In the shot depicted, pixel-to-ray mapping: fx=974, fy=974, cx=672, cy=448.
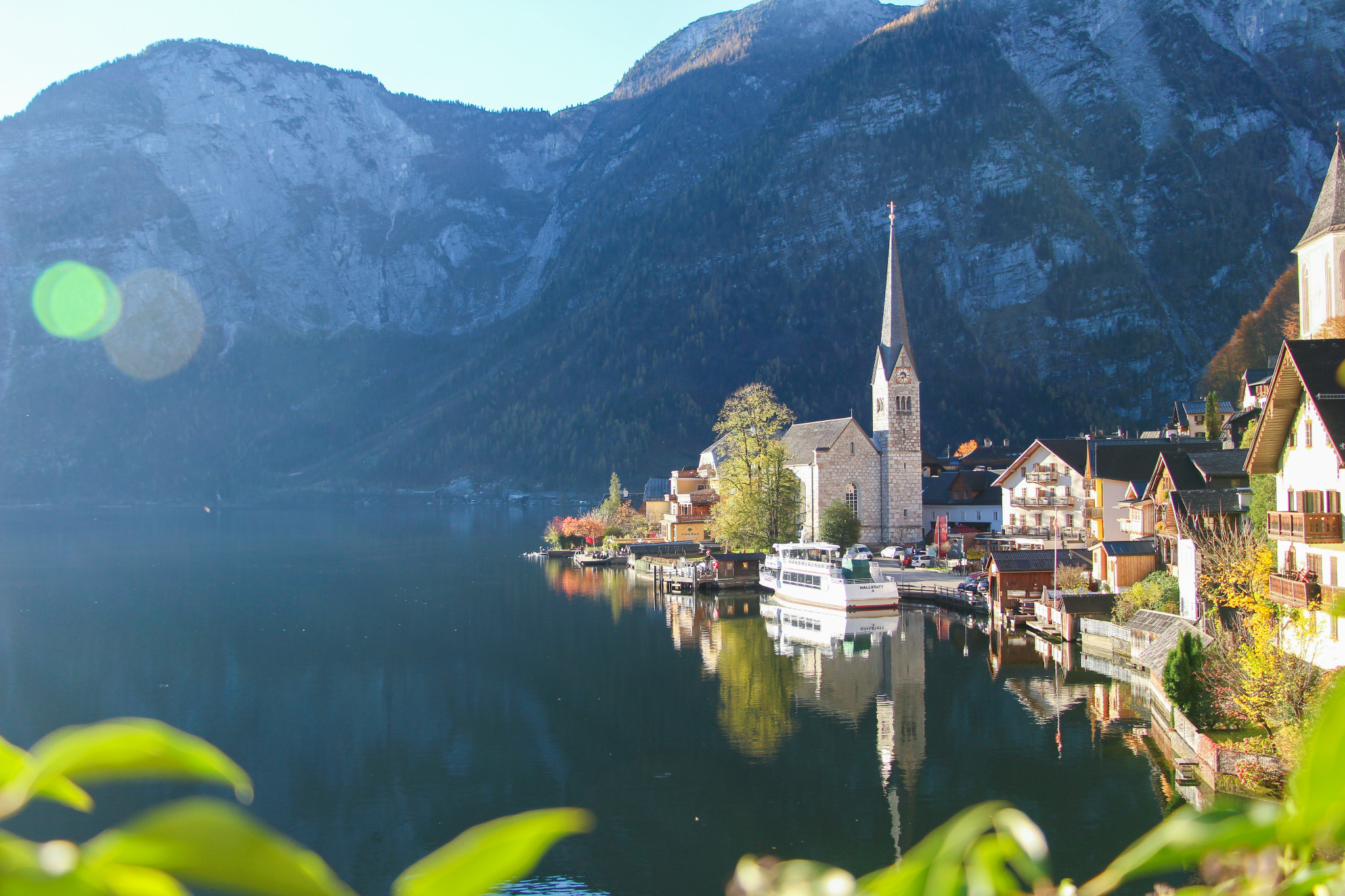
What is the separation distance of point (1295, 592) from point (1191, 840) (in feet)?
82.6

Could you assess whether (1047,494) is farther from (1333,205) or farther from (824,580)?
(1333,205)

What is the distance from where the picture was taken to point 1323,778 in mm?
800

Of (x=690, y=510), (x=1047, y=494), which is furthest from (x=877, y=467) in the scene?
(x=690, y=510)

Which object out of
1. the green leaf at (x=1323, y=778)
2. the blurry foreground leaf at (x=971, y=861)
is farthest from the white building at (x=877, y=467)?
the green leaf at (x=1323, y=778)

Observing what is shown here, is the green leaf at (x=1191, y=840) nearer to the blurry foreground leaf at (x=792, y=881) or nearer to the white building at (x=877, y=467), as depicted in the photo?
the blurry foreground leaf at (x=792, y=881)

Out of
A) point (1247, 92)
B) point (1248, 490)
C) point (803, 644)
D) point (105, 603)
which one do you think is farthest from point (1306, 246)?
point (1247, 92)

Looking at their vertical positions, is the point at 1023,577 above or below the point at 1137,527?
below

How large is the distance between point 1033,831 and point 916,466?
69.2 meters

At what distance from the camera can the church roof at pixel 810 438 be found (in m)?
67.7

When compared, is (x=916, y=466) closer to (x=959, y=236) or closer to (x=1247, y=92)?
(x=959, y=236)

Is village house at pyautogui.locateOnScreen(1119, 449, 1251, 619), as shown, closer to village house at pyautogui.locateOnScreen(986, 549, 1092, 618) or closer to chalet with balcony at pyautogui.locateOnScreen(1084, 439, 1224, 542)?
chalet with balcony at pyautogui.locateOnScreen(1084, 439, 1224, 542)

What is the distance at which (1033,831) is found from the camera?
1.06 m

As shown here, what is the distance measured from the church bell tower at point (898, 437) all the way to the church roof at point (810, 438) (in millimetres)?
3183

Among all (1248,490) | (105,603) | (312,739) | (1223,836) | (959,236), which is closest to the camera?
(1223,836)
